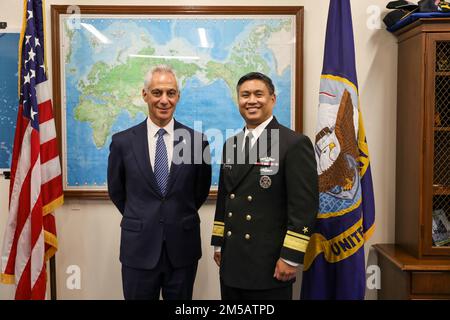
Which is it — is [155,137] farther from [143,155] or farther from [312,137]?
[312,137]

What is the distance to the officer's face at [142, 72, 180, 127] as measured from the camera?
1.78 meters

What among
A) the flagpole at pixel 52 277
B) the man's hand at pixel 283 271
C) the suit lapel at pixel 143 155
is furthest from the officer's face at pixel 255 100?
the flagpole at pixel 52 277

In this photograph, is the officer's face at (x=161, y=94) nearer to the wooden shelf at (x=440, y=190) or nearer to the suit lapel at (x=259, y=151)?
the suit lapel at (x=259, y=151)

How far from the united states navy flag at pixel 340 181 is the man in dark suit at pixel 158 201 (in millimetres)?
683

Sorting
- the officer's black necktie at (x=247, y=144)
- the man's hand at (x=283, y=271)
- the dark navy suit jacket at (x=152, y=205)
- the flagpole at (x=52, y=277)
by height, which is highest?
the officer's black necktie at (x=247, y=144)

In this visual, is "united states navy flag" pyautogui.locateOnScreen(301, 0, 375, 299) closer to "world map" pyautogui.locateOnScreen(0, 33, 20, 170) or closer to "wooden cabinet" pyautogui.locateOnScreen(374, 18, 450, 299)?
"wooden cabinet" pyautogui.locateOnScreen(374, 18, 450, 299)

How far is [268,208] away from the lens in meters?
1.63

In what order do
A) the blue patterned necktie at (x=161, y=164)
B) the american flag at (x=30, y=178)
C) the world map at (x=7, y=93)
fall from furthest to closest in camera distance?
the world map at (x=7, y=93) < the american flag at (x=30, y=178) < the blue patterned necktie at (x=161, y=164)

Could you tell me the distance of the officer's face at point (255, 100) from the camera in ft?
5.43

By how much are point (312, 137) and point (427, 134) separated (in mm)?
616

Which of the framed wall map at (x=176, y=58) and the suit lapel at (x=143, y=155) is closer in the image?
the suit lapel at (x=143, y=155)

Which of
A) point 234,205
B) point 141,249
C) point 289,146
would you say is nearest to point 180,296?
point 141,249

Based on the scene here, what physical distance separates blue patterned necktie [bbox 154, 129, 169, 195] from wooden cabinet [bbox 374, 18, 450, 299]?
4.02ft

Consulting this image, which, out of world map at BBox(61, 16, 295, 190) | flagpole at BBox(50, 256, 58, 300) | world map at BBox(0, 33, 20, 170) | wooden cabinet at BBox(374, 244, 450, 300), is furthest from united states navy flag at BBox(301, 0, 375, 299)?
world map at BBox(0, 33, 20, 170)
